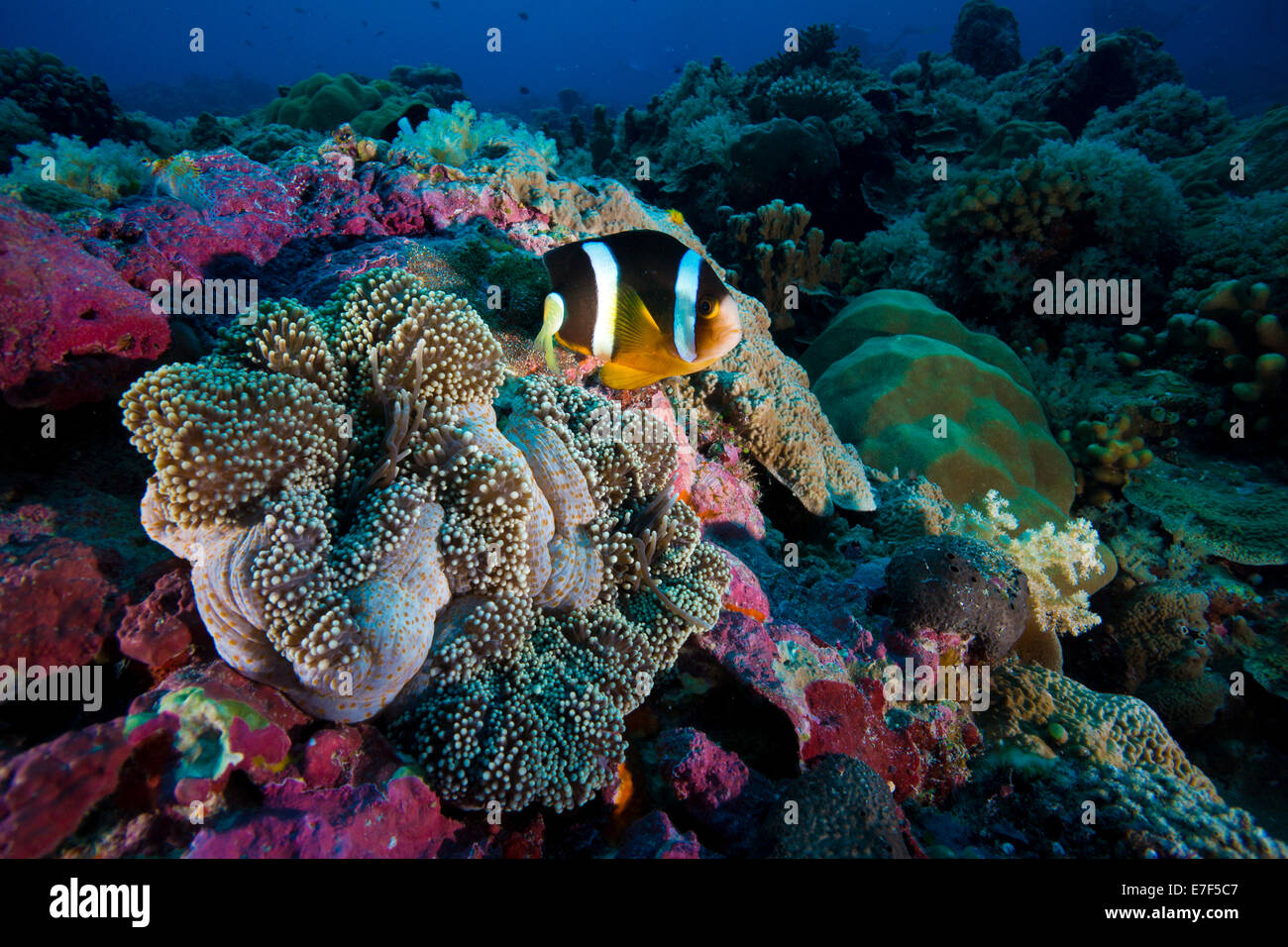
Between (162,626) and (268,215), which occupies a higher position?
(268,215)

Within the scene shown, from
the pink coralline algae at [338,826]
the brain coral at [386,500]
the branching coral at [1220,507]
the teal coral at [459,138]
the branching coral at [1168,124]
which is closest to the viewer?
the pink coralline algae at [338,826]

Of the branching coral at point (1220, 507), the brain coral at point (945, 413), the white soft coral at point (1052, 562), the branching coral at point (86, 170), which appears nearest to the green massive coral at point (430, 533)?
the white soft coral at point (1052, 562)

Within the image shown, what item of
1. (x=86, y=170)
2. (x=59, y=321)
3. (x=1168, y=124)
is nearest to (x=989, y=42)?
(x=1168, y=124)

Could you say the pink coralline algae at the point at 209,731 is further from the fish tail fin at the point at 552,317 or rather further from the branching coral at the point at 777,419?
the branching coral at the point at 777,419

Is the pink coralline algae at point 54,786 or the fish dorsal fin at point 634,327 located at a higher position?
the fish dorsal fin at point 634,327

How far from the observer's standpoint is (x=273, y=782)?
168 centimetres

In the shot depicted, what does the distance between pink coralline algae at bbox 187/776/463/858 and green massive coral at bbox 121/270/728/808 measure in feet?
0.41

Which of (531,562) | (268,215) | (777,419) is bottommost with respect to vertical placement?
(531,562)

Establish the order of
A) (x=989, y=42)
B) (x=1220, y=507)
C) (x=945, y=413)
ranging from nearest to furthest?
(x=1220, y=507), (x=945, y=413), (x=989, y=42)

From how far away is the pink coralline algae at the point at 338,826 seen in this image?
151 centimetres

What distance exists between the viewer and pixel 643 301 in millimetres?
2203

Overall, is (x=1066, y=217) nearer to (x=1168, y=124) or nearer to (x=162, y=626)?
(x=1168, y=124)

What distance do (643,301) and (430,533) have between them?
1.23 metres

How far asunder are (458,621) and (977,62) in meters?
23.5
